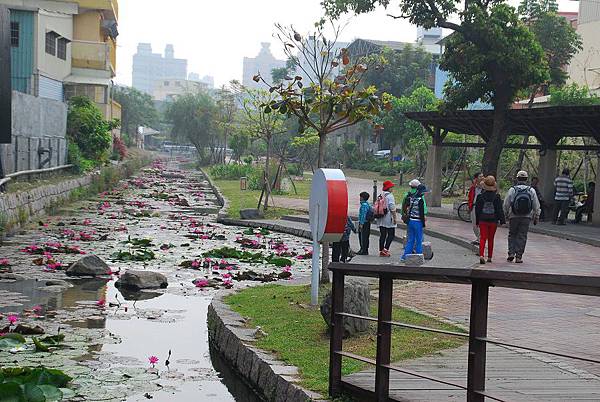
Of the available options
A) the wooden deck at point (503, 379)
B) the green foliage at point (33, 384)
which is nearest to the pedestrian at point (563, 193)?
the wooden deck at point (503, 379)

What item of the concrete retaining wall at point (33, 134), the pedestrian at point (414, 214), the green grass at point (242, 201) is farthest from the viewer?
the green grass at point (242, 201)

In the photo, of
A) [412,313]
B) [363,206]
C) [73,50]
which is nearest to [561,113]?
[363,206]

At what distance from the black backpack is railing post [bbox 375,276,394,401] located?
10687mm

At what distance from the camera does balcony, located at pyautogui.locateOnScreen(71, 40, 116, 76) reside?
2077 inches

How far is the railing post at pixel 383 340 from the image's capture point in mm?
6422

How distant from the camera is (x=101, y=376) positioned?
9.16m

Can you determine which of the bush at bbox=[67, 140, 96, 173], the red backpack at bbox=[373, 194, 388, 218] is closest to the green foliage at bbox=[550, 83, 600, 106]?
the bush at bbox=[67, 140, 96, 173]

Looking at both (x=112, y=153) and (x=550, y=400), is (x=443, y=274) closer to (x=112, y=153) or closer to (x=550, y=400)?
(x=550, y=400)

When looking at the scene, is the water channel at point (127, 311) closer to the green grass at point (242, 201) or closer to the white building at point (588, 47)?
the green grass at point (242, 201)

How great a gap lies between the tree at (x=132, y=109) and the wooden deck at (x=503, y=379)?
8922 cm

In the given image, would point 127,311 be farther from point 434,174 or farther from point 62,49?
point 62,49

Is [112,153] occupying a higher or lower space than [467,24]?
→ lower

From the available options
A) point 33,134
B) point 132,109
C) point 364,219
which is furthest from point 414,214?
point 132,109

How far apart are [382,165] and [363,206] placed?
49645 mm
